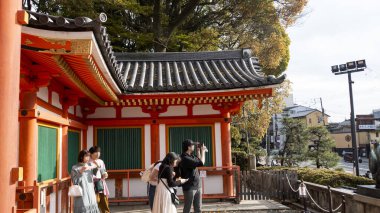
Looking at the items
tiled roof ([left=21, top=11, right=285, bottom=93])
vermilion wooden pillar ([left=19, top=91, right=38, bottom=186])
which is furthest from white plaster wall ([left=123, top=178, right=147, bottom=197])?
vermilion wooden pillar ([left=19, top=91, right=38, bottom=186])

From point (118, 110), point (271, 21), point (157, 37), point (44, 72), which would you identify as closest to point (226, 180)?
point (118, 110)

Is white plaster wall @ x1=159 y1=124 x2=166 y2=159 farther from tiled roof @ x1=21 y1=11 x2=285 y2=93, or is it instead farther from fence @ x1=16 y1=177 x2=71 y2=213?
fence @ x1=16 y1=177 x2=71 y2=213

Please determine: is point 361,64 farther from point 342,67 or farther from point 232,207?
point 232,207

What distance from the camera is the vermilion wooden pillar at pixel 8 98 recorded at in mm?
3016

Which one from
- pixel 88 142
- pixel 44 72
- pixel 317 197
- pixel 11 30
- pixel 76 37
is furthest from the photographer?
pixel 88 142

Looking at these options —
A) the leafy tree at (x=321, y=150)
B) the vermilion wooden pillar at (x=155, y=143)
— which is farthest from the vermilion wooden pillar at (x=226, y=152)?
the leafy tree at (x=321, y=150)

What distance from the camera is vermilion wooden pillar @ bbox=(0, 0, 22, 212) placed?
3.02 meters

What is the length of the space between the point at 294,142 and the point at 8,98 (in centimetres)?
2560

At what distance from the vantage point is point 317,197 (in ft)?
30.4

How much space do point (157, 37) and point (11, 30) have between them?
15.8m

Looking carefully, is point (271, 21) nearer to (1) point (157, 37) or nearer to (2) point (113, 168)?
(1) point (157, 37)

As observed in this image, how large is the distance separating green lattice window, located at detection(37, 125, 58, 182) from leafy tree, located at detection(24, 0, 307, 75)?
10.9m

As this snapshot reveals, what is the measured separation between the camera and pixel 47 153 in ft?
22.5

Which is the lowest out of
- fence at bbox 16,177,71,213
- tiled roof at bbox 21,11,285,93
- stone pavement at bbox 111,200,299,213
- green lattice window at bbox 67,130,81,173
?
stone pavement at bbox 111,200,299,213
